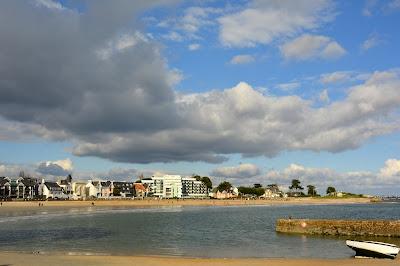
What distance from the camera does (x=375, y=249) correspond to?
35.3m

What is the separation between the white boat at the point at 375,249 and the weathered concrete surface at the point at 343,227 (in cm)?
1777

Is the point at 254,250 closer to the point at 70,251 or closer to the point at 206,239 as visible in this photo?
the point at 206,239

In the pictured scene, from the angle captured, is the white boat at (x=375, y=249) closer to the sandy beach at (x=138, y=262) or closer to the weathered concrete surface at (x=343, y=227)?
the sandy beach at (x=138, y=262)

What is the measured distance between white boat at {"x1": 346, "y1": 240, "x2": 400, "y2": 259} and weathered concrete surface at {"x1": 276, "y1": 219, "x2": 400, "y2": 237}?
699 inches

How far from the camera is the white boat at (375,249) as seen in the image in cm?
3454

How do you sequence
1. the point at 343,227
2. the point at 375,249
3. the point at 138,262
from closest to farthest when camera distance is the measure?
1. the point at 138,262
2. the point at 375,249
3. the point at 343,227

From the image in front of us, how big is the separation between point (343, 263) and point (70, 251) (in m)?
21.8

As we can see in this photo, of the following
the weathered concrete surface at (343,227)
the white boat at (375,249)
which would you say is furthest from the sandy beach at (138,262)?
the weathered concrete surface at (343,227)

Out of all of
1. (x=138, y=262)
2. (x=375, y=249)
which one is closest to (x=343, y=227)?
(x=375, y=249)

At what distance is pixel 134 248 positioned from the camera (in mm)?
41938

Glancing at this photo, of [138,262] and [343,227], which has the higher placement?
[138,262]

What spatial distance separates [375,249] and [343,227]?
20.8 metres

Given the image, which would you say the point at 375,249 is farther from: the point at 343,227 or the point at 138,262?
the point at 343,227

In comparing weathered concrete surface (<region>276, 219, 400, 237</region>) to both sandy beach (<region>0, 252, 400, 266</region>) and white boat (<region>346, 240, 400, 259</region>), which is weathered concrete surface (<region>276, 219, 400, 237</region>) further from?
sandy beach (<region>0, 252, 400, 266</region>)
